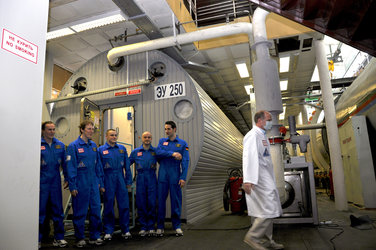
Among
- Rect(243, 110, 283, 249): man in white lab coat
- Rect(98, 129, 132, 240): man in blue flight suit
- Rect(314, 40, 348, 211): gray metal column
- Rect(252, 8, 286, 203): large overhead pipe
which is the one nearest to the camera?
Rect(243, 110, 283, 249): man in white lab coat

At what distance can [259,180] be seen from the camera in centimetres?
319

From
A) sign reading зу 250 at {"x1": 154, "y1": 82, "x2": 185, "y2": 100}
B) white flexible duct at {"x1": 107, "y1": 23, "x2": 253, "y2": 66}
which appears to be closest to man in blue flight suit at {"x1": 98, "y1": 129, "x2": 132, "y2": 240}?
sign reading зу 250 at {"x1": 154, "y1": 82, "x2": 185, "y2": 100}

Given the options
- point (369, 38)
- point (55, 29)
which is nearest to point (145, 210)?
point (369, 38)

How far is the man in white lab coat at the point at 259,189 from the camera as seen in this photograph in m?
3.05

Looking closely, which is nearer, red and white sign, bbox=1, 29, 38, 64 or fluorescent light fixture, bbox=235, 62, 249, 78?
red and white sign, bbox=1, 29, 38, 64

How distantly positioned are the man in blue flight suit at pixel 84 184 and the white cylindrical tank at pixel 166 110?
5.65 feet

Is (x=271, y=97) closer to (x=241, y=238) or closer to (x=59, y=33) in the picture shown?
(x=241, y=238)

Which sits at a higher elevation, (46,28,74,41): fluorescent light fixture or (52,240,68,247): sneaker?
(46,28,74,41): fluorescent light fixture

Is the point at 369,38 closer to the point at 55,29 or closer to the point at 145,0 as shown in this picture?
the point at 145,0

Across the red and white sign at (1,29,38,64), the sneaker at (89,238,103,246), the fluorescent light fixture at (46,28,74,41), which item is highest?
the fluorescent light fixture at (46,28,74,41)

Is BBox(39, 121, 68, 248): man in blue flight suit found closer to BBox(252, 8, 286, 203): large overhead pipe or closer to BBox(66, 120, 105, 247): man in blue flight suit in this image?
BBox(66, 120, 105, 247): man in blue flight suit

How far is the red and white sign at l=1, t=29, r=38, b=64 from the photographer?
2.06 meters

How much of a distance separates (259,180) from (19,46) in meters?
2.59

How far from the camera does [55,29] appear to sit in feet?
20.8
